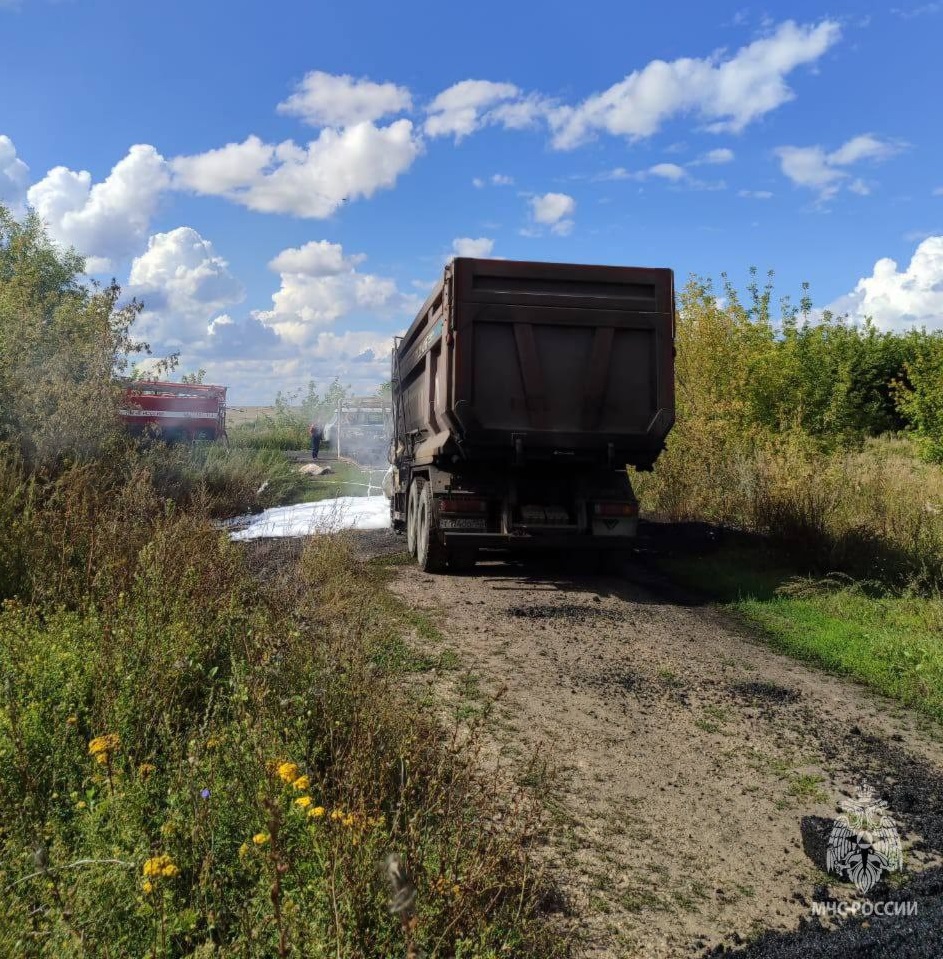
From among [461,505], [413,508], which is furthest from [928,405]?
[461,505]

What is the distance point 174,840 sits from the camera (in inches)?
113

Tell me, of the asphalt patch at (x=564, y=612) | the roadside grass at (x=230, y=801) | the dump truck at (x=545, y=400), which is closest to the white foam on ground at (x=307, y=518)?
the dump truck at (x=545, y=400)

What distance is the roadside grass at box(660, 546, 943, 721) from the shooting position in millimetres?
6066

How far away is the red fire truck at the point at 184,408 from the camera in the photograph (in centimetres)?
2720

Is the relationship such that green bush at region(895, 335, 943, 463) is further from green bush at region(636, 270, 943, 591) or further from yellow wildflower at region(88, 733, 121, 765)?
yellow wildflower at region(88, 733, 121, 765)

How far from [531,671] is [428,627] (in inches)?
57.9

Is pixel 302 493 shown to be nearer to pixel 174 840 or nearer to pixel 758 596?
pixel 758 596

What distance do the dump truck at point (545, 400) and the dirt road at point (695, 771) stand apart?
75.0 inches

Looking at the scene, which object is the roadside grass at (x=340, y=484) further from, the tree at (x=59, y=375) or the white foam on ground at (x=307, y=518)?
the tree at (x=59, y=375)

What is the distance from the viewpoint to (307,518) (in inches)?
583

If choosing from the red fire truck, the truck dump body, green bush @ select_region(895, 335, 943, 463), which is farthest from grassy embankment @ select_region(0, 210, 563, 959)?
the red fire truck

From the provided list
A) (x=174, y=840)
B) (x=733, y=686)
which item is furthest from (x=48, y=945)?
(x=733, y=686)

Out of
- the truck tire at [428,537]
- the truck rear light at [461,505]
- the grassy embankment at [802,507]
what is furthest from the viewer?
the truck tire at [428,537]

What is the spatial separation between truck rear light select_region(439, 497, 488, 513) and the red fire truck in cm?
1972
